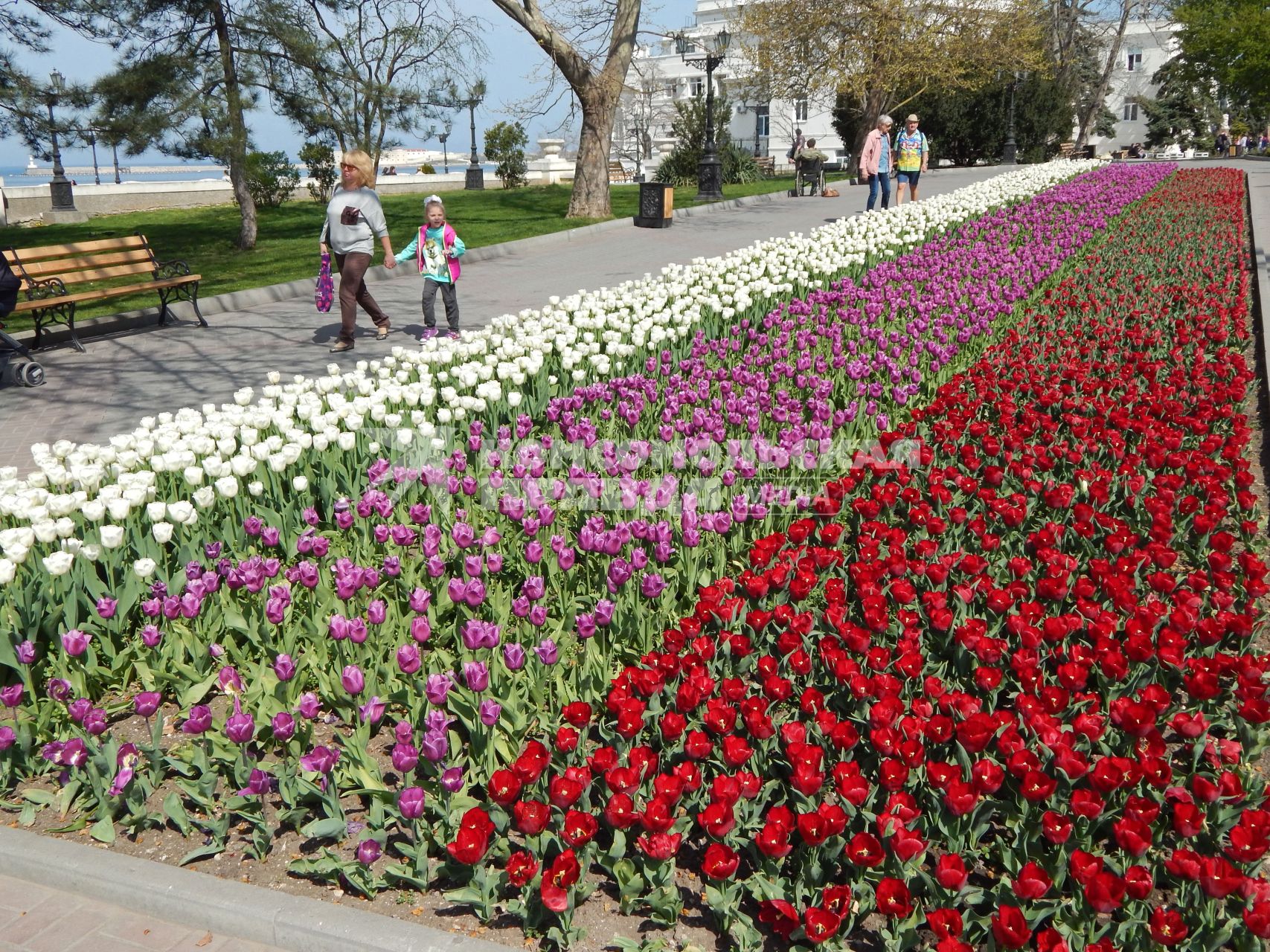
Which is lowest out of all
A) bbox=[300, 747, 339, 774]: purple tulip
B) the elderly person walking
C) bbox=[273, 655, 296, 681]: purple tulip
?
bbox=[300, 747, 339, 774]: purple tulip

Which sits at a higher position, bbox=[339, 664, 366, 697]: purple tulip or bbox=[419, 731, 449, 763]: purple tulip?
bbox=[339, 664, 366, 697]: purple tulip

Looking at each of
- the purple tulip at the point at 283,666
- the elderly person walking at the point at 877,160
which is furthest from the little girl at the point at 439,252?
the elderly person walking at the point at 877,160

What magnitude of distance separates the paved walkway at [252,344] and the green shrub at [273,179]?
11.5m

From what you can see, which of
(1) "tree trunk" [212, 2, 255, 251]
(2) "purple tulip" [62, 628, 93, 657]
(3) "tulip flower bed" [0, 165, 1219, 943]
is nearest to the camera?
(3) "tulip flower bed" [0, 165, 1219, 943]

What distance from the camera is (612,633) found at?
3723mm

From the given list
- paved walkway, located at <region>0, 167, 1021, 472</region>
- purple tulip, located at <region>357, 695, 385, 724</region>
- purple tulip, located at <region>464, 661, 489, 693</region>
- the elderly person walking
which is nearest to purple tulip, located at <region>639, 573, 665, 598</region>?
purple tulip, located at <region>464, 661, 489, 693</region>

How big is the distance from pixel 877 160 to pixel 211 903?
16.6 metres

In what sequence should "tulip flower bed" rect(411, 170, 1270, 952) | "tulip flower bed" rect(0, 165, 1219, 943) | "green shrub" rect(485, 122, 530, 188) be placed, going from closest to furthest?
"tulip flower bed" rect(411, 170, 1270, 952) < "tulip flower bed" rect(0, 165, 1219, 943) < "green shrub" rect(485, 122, 530, 188)

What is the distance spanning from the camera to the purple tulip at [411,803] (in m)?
2.63

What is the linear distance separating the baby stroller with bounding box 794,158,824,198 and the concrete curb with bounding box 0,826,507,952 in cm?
2484

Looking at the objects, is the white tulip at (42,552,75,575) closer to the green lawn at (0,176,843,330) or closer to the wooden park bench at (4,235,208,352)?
the wooden park bench at (4,235,208,352)

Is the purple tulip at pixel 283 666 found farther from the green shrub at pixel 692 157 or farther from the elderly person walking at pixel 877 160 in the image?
the green shrub at pixel 692 157

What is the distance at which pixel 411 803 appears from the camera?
2625 mm

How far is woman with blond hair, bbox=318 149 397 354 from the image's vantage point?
905 centimetres
